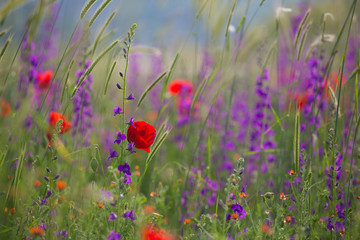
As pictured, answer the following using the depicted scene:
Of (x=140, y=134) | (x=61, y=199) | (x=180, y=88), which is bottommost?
(x=61, y=199)

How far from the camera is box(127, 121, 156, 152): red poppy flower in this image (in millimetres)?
1402

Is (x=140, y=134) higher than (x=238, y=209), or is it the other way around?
(x=140, y=134)

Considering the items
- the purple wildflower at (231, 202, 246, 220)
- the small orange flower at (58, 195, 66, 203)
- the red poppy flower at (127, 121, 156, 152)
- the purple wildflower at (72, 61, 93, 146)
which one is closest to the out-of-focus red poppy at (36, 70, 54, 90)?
the purple wildflower at (72, 61, 93, 146)

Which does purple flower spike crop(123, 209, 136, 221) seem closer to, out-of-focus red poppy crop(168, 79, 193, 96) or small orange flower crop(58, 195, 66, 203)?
small orange flower crop(58, 195, 66, 203)

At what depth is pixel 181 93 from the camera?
3.10 m

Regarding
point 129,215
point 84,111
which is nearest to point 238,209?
point 129,215

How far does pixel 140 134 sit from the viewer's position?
1.41 meters

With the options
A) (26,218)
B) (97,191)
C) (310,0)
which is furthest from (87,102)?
(310,0)

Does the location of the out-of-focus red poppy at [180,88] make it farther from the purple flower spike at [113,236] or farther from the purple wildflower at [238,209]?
the purple flower spike at [113,236]

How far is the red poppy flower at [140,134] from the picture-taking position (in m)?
1.40

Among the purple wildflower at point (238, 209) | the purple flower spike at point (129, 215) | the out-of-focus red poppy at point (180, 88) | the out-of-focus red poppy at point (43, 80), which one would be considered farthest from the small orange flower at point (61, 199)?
the out-of-focus red poppy at point (180, 88)

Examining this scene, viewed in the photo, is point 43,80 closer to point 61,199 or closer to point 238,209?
point 61,199

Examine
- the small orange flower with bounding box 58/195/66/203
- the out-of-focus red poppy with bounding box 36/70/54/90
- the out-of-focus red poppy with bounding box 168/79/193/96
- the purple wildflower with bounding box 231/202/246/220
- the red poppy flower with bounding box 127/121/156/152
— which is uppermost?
the out-of-focus red poppy with bounding box 36/70/54/90

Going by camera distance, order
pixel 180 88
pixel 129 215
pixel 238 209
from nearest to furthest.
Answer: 1. pixel 129 215
2. pixel 238 209
3. pixel 180 88
